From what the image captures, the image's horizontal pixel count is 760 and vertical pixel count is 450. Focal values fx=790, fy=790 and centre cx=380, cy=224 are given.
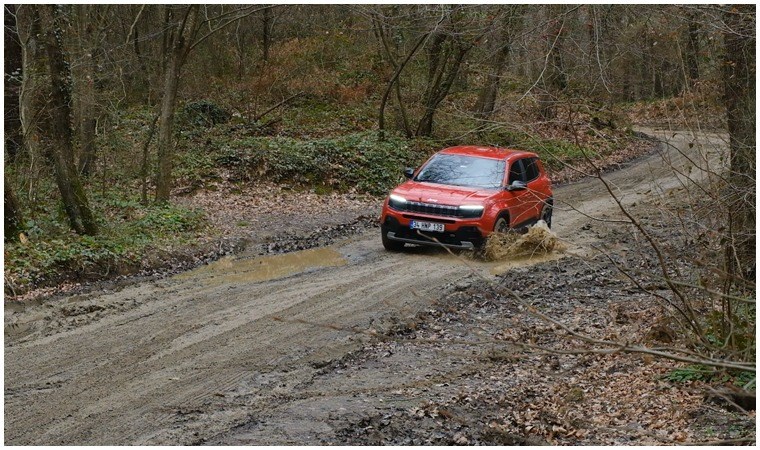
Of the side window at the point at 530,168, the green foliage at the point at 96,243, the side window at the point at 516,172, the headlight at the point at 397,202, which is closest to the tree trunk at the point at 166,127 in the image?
the green foliage at the point at 96,243

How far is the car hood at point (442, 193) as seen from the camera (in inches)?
516

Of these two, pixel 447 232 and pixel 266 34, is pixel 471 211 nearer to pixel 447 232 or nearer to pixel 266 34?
pixel 447 232

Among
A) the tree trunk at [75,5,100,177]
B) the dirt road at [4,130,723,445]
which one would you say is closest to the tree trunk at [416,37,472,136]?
the tree trunk at [75,5,100,177]

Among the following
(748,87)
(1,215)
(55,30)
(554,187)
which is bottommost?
(554,187)

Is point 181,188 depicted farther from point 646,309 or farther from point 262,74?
point 646,309

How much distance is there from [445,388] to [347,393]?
953mm

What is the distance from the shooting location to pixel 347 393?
7.29 metres

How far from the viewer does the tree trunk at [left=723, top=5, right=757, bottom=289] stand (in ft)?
25.8

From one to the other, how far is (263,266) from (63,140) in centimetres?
399

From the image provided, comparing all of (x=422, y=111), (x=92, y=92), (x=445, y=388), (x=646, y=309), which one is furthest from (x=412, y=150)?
(x=445, y=388)

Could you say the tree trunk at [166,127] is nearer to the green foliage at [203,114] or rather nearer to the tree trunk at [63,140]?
the tree trunk at [63,140]

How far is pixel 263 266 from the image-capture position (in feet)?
42.6

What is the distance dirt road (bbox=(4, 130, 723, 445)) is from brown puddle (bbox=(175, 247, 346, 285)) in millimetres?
34

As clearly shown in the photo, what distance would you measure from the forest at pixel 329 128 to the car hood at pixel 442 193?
161cm
